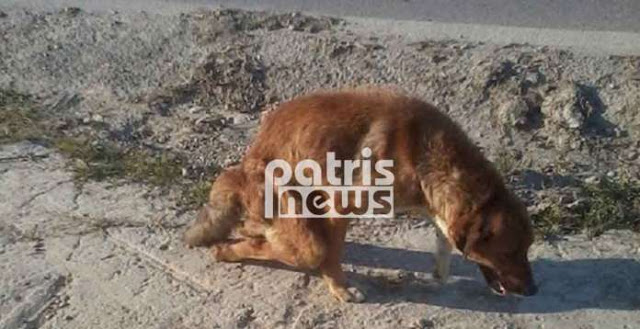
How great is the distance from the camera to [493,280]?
4418 mm

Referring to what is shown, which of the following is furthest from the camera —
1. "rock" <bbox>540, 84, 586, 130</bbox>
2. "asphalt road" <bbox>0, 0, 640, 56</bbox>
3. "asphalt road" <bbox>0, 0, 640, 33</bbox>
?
"asphalt road" <bbox>0, 0, 640, 33</bbox>

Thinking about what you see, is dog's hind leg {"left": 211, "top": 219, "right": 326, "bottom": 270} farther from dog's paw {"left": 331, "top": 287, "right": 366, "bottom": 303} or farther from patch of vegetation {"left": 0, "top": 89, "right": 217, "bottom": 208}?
patch of vegetation {"left": 0, "top": 89, "right": 217, "bottom": 208}

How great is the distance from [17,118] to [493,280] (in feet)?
10.8

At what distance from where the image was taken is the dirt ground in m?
4.54

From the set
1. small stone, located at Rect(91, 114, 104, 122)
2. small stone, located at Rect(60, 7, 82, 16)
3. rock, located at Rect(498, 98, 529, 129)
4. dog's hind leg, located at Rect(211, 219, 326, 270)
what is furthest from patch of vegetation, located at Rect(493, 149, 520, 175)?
small stone, located at Rect(60, 7, 82, 16)

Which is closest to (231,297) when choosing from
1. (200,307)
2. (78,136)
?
(200,307)

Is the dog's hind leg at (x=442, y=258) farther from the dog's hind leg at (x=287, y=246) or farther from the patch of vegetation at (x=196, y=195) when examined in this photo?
the patch of vegetation at (x=196, y=195)

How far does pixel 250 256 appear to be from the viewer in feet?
15.8

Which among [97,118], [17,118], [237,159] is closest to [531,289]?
[237,159]

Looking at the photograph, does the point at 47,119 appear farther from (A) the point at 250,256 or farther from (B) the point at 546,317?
(B) the point at 546,317

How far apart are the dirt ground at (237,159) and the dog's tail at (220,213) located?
18 centimetres

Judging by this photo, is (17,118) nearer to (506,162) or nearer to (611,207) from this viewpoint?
(506,162)

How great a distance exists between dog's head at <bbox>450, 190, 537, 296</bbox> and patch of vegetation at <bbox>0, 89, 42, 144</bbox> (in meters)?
2.95

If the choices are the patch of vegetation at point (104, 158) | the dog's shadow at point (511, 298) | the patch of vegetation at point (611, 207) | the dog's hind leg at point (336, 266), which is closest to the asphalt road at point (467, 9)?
the patch of vegetation at point (104, 158)
